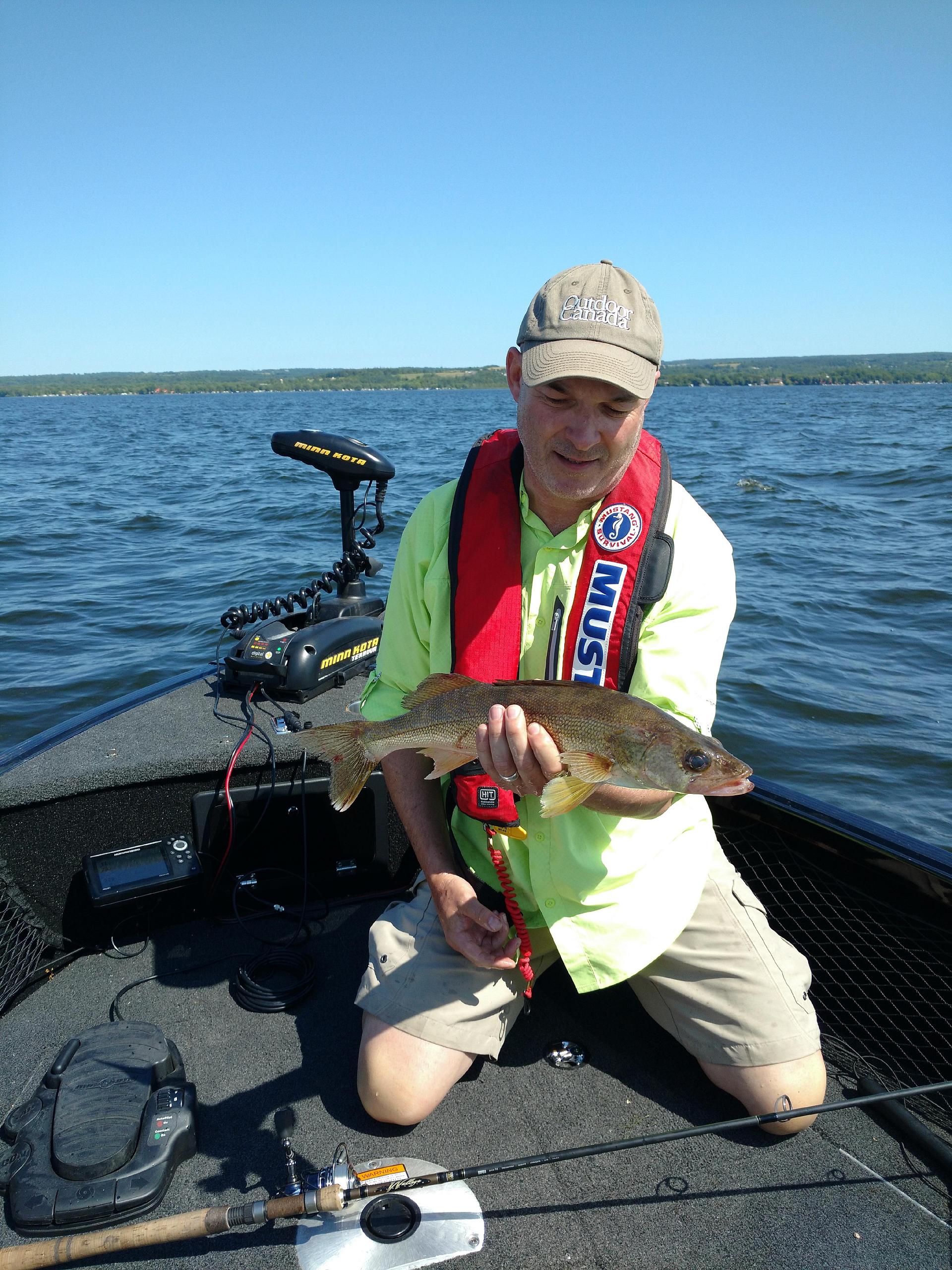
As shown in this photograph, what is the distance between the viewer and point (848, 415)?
6078cm

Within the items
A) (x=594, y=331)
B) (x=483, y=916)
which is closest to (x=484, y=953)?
(x=483, y=916)

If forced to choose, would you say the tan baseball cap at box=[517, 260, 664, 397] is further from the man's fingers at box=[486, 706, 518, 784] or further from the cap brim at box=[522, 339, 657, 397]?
the man's fingers at box=[486, 706, 518, 784]

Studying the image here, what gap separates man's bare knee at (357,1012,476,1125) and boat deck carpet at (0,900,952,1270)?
0.40 ft

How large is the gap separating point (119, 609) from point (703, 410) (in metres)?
75.1

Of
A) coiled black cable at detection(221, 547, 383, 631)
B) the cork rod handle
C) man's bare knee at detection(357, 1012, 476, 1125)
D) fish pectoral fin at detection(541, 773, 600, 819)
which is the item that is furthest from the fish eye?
coiled black cable at detection(221, 547, 383, 631)

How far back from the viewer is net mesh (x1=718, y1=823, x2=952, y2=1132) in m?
3.53

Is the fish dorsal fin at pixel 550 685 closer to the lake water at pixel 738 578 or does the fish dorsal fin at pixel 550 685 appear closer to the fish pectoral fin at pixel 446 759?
the fish pectoral fin at pixel 446 759

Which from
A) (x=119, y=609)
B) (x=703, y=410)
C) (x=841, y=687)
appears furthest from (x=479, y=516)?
(x=703, y=410)

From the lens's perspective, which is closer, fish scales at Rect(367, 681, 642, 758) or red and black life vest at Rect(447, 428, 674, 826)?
fish scales at Rect(367, 681, 642, 758)

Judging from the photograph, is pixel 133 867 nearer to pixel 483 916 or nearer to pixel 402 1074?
pixel 402 1074

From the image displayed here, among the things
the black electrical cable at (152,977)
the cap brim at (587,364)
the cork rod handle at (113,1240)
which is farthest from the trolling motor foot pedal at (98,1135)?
the cap brim at (587,364)

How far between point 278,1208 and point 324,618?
3.77m

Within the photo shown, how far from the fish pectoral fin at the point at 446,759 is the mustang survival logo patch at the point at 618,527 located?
937 millimetres

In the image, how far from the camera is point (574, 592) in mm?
3264
